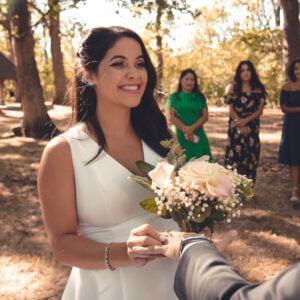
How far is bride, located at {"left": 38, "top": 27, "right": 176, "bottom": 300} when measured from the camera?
68.8 inches

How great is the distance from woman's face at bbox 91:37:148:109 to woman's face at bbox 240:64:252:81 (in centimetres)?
453

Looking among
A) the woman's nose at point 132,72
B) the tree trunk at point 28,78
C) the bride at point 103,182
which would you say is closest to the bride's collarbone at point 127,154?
the bride at point 103,182

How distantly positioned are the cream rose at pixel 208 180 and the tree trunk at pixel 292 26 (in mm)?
7914

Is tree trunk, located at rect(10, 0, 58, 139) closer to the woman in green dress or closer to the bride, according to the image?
the woman in green dress

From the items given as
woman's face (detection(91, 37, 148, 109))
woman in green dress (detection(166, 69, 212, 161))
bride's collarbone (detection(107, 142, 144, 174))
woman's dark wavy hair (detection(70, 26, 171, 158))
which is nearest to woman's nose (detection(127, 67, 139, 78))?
woman's face (detection(91, 37, 148, 109))

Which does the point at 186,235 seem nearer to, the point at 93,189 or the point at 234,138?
the point at 93,189

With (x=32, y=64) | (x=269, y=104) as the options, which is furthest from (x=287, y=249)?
(x=269, y=104)

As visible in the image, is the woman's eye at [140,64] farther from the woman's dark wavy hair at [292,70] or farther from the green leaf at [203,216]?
the woman's dark wavy hair at [292,70]

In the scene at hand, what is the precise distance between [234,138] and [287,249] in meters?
2.38

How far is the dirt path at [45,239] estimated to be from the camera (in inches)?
161

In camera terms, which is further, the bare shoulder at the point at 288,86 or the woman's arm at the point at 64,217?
the bare shoulder at the point at 288,86

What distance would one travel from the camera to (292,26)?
27.9 ft

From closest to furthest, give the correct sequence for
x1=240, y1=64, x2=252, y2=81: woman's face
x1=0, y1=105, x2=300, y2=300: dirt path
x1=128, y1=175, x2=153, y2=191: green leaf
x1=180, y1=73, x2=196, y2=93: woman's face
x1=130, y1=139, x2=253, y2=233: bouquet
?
x1=130, y1=139, x2=253, y2=233: bouquet → x1=128, y1=175, x2=153, y2=191: green leaf → x1=0, y1=105, x2=300, y2=300: dirt path → x1=240, y1=64, x2=252, y2=81: woman's face → x1=180, y1=73, x2=196, y2=93: woman's face

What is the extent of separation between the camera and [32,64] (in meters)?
10.9
